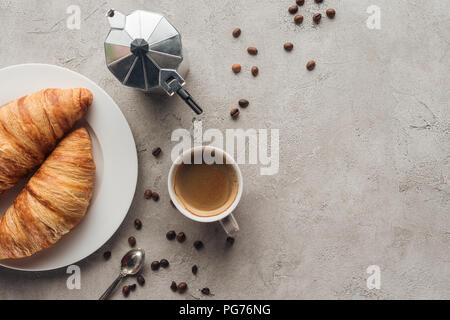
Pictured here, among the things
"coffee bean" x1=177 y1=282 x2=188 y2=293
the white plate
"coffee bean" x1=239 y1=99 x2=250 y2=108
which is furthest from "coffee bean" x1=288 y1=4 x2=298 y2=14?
"coffee bean" x1=177 y1=282 x2=188 y2=293

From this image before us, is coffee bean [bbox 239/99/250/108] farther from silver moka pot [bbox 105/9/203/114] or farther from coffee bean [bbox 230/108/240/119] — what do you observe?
silver moka pot [bbox 105/9/203/114]

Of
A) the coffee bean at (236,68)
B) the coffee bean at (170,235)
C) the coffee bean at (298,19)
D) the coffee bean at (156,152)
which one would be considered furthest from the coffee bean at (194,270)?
the coffee bean at (298,19)

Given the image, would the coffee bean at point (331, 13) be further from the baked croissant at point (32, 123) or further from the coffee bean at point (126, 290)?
the coffee bean at point (126, 290)

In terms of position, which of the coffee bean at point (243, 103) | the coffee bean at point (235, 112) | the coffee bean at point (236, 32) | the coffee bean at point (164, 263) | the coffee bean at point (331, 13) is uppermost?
the coffee bean at point (331, 13)

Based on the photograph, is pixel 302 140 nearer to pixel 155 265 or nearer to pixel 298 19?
pixel 298 19

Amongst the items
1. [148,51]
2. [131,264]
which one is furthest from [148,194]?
[148,51]
